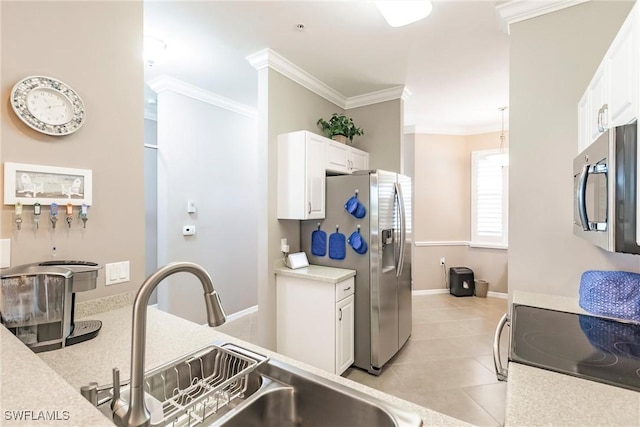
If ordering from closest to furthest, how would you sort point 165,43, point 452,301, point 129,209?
point 129,209, point 165,43, point 452,301

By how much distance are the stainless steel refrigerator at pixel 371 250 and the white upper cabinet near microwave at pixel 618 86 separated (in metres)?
1.39

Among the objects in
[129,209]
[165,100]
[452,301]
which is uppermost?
[165,100]

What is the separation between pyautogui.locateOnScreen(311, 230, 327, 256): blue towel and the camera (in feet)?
9.14

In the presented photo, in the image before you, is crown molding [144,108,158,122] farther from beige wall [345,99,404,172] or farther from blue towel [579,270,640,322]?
blue towel [579,270,640,322]

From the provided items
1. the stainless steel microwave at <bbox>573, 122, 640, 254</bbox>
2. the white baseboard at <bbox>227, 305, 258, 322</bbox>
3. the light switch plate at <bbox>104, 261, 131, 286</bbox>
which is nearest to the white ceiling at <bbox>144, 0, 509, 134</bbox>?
the stainless steel microwave at <bbox>573, 122, 640, 254</bbox>

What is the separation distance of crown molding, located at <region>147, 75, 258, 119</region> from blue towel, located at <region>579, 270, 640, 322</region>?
373cm

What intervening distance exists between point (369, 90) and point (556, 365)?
3.12m

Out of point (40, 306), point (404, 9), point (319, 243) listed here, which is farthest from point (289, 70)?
point (40, 306)

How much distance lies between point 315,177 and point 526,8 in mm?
1866

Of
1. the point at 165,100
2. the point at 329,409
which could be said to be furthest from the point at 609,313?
the point at 165,100

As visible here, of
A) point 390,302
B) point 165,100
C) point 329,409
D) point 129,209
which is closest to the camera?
point 329,409

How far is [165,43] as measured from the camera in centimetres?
242

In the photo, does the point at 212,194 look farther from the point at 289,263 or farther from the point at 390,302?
the point at 390,302

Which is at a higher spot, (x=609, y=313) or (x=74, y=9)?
(x=74, y=9)
